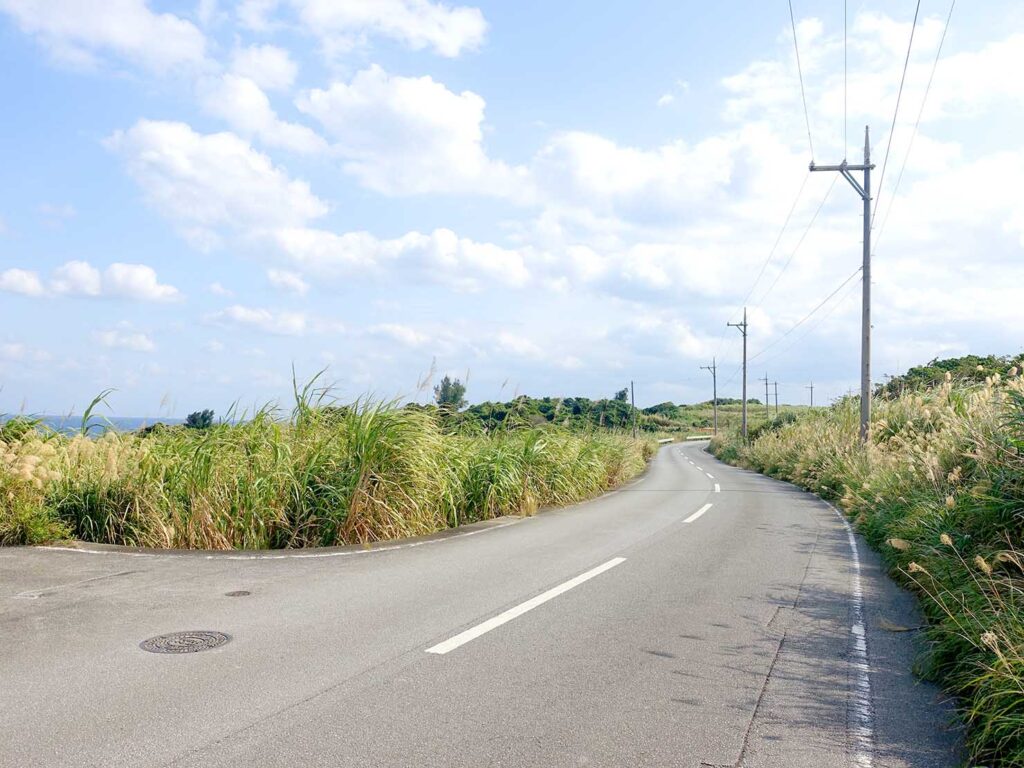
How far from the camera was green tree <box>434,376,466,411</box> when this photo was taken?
14055mm

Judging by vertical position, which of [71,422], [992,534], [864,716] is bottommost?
[864,716]

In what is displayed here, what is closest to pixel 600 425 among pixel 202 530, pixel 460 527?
pixel 460 527

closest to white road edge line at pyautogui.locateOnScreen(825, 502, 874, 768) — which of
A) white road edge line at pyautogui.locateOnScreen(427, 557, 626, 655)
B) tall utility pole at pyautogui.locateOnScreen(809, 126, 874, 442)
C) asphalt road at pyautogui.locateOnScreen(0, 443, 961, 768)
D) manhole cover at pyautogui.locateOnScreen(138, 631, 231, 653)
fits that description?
asphalt road at pyautogui.locateOnScreen(0, 443, 961, 768)

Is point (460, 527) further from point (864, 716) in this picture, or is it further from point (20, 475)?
point (864, 716)

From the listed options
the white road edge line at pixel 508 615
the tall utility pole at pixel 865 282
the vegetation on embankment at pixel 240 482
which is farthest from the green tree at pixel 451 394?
the tall utility pole at pixel 865 282

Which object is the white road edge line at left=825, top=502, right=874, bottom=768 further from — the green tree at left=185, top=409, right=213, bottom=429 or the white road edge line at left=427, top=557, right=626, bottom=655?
the green tree at left=185, top=409, right=213, bottom=429

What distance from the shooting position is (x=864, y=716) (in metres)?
4.48

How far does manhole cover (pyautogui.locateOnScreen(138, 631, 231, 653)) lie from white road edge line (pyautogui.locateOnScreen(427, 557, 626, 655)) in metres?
1.63

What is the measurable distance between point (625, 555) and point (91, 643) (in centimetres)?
626

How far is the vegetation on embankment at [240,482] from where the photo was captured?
32.8 feet

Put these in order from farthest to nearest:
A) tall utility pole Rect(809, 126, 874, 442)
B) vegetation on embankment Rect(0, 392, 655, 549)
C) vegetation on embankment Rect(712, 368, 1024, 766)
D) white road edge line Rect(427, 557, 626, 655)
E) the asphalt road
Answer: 1. tall utility pole Rect(809, 126, 874, 442)
2. vegetation on embankment Rect(0, 392, 655, 549)
3. white road edge line Rect(427, 557, 626, 655)
4. vegetation on embankment Rect(712, 368, 1024, 766)
5. the asphalt road

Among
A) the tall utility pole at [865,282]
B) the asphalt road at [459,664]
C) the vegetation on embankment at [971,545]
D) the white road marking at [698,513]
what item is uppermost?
the tall utility pole at [865,282]

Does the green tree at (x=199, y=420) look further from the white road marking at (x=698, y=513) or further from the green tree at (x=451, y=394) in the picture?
the white road marking at (x=698, y=513)

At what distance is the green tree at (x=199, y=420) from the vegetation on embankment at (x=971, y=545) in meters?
10.1
